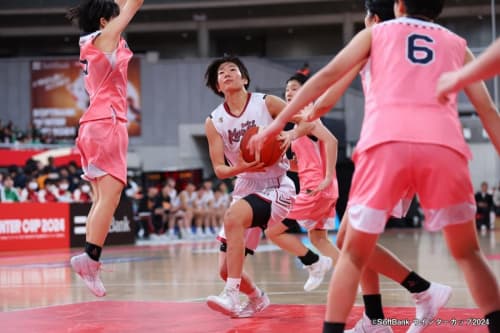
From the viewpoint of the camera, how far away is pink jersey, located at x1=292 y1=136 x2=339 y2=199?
7.20 m

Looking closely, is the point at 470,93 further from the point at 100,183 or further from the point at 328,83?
the point at 100,183

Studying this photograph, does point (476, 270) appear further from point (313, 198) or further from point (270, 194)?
point (313, 198)

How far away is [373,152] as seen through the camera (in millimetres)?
3271

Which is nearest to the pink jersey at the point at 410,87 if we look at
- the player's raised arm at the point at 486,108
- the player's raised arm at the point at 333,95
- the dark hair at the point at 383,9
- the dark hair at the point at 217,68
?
the player's raised arm at the point at 486,108

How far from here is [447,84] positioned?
300 cm

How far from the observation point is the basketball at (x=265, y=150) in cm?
532

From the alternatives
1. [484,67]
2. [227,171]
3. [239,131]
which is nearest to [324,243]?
[239,131]

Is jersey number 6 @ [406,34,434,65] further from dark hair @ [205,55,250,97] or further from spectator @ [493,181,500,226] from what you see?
spectator @ [493,181,500,226]

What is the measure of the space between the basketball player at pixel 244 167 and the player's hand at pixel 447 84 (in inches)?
94.0

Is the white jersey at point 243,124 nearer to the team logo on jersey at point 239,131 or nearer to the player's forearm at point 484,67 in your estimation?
the team logo on jersey at point 239,131

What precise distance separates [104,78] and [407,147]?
2802 millimetres

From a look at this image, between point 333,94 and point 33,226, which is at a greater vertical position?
point 333,94

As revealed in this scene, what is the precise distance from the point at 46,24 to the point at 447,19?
1714 centimetres

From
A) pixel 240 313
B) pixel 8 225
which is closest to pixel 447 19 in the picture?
pixel 8 225
